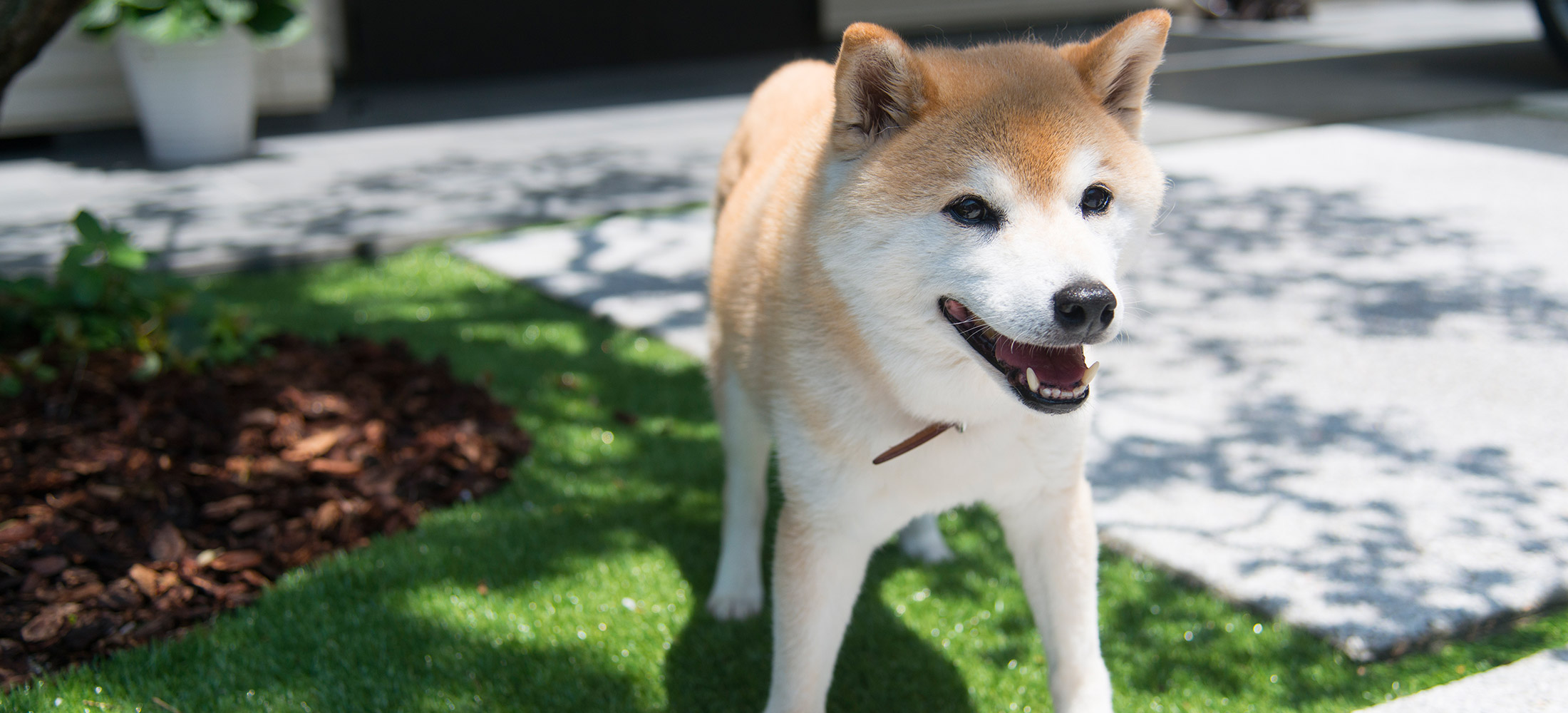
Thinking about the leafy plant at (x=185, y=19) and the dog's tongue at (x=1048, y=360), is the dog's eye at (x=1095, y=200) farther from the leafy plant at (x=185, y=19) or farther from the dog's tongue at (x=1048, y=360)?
the leafy plant at (x=185, y=19)

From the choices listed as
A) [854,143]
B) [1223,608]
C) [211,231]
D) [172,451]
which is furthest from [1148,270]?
[211,231]

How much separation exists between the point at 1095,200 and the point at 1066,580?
827 mm

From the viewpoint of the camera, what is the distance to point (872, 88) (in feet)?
7.17

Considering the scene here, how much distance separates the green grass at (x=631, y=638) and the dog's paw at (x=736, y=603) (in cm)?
4

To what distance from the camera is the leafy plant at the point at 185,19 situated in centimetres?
773

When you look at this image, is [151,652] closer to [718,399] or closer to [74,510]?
[74,510]

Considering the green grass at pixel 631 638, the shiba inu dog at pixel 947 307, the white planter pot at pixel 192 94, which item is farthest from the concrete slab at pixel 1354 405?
the white planter pot at pixel 192 94

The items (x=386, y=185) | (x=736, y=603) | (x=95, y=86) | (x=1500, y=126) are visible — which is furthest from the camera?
(x=95, y=86)

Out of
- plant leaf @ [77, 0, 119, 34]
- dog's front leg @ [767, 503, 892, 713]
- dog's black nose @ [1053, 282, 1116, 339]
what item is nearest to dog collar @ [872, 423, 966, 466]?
dog's front leg @ [767, 503, 892, 713]

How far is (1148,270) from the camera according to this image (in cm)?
596

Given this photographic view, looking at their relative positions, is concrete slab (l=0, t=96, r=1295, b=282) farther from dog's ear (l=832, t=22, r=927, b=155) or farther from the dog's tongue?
the dog's tongue

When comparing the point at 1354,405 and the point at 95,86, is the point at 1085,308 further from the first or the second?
the point at 95,86

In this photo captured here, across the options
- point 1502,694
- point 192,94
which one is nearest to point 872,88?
point 1502,694

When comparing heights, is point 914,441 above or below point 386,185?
above
